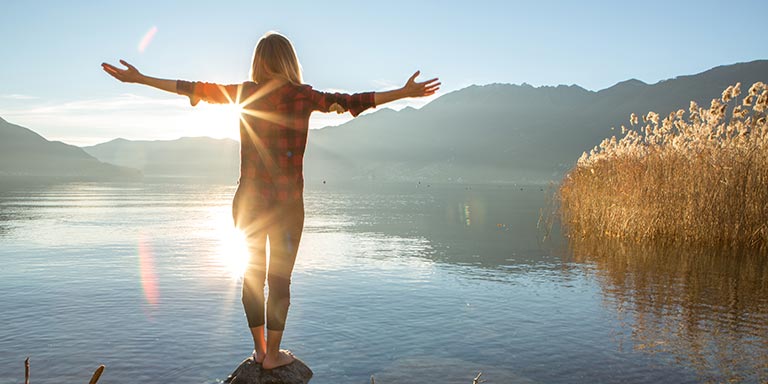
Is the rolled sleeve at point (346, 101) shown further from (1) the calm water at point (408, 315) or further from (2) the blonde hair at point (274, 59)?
(1) the calm water at point (408, 315)

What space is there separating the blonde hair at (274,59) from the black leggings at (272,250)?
1.04 m

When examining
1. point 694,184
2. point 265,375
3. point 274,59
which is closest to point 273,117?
point 274,59

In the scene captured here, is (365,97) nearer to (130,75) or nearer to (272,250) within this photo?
(272,250)

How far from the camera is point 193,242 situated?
62.1ft

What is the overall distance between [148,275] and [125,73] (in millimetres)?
7951

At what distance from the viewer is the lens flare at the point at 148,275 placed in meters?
9.53

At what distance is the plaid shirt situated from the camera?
193 inches

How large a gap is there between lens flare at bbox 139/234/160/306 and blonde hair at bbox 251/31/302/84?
541 cm

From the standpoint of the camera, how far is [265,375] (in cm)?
516

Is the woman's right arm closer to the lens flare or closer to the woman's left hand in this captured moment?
the woman's left hand

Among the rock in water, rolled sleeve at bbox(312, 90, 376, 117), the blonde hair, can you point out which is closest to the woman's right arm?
the blonde hair

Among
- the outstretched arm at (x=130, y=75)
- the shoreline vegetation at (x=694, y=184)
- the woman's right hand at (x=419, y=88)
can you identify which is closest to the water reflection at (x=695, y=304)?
the shoreline vegetation at (x=694, y=184)

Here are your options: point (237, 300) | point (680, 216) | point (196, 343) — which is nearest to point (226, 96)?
point (196, 343)

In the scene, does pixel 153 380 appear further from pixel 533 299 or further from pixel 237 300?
pixel 533 299
